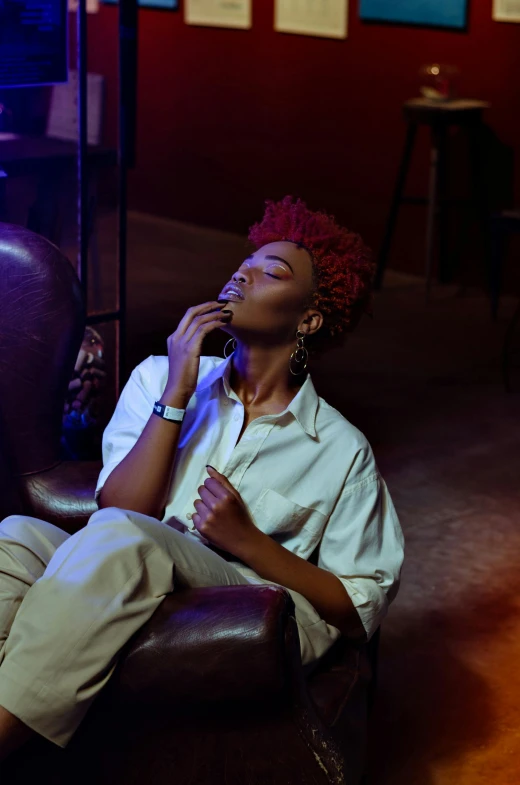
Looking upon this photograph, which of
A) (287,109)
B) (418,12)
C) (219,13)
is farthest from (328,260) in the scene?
(219,13)

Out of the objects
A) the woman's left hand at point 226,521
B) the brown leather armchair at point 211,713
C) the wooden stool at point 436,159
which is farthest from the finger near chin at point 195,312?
the wooden stool at point 436,159

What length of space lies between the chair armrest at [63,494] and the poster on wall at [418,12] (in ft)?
13.8

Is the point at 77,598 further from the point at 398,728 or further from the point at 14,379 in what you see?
the point at 398,728

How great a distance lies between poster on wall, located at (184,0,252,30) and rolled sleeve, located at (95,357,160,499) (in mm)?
5122

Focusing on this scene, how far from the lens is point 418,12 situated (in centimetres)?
564

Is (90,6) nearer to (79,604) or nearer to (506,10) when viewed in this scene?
(506,10)

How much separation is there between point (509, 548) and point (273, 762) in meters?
1.76

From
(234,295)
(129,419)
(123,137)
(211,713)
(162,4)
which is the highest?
(162,4)

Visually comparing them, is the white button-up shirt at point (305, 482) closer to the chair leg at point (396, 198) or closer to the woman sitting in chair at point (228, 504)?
the woman sitting in chair at point (228, 504)

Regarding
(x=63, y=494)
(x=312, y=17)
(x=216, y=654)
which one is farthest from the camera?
(x=312, y=17)

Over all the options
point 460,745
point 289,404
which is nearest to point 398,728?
point 460,745

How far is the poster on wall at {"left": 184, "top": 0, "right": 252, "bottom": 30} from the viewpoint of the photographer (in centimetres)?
657

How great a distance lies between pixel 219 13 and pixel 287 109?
0.80 metres

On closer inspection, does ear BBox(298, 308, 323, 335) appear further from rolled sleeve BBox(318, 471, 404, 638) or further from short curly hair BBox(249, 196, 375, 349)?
rolled sleeve BBox(318, 471, 404, 638)
